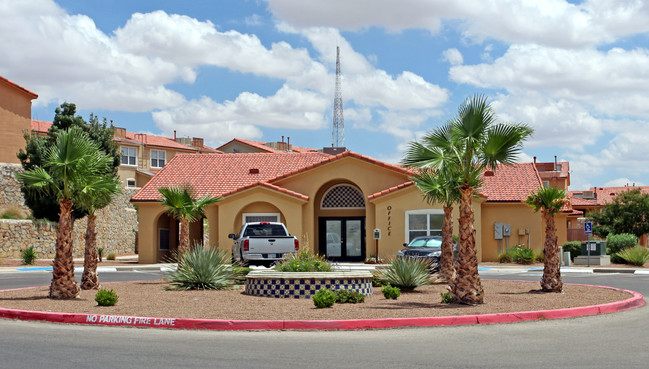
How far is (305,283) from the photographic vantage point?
55.3 feet

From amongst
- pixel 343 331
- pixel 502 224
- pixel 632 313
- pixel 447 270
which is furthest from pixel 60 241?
pixel 502 224

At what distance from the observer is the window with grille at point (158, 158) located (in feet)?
248

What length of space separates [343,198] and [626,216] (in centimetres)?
2985

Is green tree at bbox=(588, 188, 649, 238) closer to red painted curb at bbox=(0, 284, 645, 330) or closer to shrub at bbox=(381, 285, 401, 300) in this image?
shrub at bbox=(381, 285, 401, 300)

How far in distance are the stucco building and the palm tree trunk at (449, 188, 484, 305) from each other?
64.5ft

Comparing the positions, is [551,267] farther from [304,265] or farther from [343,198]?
[343,198]

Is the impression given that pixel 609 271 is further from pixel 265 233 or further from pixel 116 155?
pixel 116 155

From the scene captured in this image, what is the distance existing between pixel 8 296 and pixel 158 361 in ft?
32.8

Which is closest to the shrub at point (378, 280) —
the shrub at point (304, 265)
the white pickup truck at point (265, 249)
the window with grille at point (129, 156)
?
the shrub at point (304, 265)

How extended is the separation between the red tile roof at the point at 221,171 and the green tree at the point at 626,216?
27.6m

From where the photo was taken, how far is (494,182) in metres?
38.5

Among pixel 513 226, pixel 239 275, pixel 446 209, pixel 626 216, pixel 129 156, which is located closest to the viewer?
pixel 239 275

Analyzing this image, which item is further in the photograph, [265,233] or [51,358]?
[265,233]

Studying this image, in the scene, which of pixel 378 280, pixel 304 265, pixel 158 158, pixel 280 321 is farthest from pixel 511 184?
pixel 158 158
